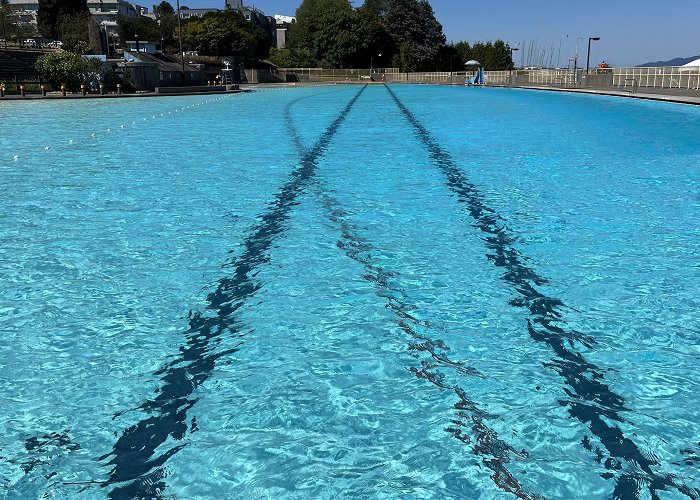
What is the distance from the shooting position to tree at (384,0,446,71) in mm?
101312

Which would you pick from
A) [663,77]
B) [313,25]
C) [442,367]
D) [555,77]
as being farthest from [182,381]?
[313,25]

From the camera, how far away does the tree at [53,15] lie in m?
109

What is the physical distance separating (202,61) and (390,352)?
75598 mm

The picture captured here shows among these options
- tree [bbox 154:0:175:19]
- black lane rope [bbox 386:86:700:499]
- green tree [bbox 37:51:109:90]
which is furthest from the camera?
tree [bbox 154:0:175:19]

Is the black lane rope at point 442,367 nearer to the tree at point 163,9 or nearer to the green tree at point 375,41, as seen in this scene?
the green tree at point 375,41

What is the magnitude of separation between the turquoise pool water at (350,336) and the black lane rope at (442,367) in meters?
0.02

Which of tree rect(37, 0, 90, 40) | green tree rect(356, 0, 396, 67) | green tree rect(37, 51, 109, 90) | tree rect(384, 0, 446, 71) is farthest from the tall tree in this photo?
green tree rect(37, 51, 109, 90)

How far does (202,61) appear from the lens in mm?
73812

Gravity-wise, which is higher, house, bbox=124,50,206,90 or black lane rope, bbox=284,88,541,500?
house, bbox=124,50,206,90

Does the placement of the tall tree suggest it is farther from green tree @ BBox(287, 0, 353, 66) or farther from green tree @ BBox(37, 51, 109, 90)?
green tree @ BBox(37, 51, 109, 90)

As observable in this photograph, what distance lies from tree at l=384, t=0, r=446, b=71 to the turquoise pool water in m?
95.8

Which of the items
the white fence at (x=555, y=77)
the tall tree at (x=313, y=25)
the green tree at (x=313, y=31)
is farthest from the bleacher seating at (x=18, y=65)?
the tall tree at (x=313, y=25)

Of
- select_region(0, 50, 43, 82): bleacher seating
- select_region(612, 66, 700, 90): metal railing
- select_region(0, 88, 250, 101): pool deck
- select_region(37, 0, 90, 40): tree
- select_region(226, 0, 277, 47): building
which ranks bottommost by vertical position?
select_region(0, 88, 250, 101): pool deck

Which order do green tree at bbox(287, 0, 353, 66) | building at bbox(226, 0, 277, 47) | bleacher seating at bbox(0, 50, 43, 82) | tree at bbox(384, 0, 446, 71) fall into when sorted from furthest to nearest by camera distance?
building at bbox(226, 0, 277, 47) < tree at bbox(384, 0, 446, 71) < green tree at bbox(287, 0, 353, 66) < bleacher seating at bbox(0, 50, 43, 82)
